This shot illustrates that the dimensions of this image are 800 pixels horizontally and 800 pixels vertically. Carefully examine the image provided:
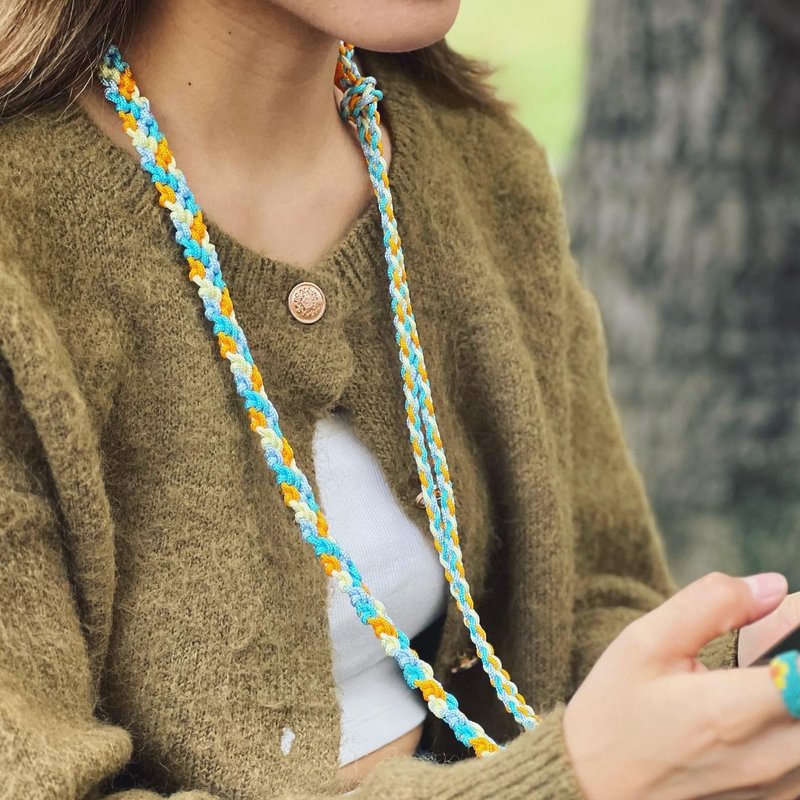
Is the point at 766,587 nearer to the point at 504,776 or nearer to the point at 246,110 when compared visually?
the point at 504,776

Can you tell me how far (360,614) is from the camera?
3.81ft

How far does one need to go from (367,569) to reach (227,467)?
21cm

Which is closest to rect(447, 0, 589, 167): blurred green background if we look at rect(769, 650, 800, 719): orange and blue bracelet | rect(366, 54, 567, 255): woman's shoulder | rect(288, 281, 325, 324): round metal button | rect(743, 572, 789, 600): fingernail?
rect(366, 54, 567, 255): woman's shoulder

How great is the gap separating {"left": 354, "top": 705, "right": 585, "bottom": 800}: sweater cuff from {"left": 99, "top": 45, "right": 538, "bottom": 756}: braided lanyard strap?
0.19 metres

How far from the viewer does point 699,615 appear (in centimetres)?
85

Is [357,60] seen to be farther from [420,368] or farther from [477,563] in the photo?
[477,563]

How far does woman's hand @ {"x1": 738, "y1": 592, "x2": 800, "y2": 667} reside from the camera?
119 centimetres

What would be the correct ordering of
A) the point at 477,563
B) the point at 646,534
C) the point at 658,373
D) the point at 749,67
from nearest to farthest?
the point at 477,563
the point at 646,534
the point at 749,67
the point at 658,373

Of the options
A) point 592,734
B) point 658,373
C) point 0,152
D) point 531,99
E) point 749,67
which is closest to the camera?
point 592,734

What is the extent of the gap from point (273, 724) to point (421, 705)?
258mm

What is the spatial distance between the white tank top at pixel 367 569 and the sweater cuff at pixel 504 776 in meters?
0.26

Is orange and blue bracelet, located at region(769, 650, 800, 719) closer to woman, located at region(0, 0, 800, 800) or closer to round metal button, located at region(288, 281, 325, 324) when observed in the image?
woman, located at region(0, 0, 800, 800)

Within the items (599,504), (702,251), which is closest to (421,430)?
(599,504)

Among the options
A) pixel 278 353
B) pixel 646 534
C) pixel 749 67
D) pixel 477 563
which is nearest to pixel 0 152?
pixel 278 353
